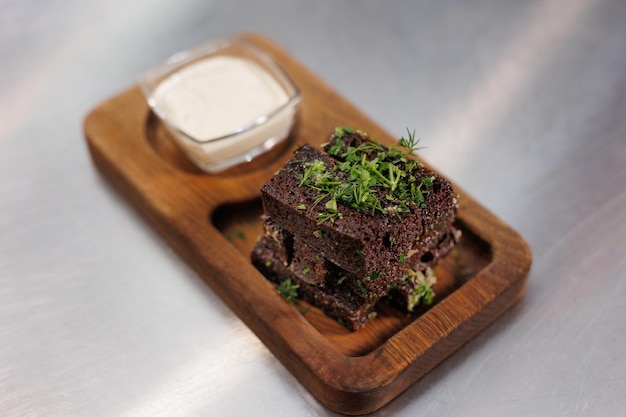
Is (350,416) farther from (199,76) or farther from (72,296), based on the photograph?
(199,76)

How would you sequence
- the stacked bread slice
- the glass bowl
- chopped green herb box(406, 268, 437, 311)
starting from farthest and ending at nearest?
1. the glass bowl
2. chopped green herb box(406, 268, 437, 311)
3. the stacked bread slice

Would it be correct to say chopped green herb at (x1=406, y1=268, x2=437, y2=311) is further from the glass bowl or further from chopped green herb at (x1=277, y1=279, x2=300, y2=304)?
the glass bowl

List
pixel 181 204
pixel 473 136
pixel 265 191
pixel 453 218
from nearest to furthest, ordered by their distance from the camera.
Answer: pixel 265 191
pixel 453 218
pixel 181 204
pixel 473 136

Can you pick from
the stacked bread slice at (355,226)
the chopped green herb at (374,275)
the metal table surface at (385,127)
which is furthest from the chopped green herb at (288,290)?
the chopped green herb at (374,275)

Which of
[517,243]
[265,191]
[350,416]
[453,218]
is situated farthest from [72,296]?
[517,243]

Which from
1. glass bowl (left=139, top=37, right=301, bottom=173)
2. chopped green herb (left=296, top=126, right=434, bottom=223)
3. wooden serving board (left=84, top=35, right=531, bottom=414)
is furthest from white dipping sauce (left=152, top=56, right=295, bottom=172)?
chopped green herb (left=296, top=126, right=434, bottom=223)

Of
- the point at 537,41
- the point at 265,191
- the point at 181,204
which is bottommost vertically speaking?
the point at 181,204

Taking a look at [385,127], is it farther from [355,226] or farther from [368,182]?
[355,226]
